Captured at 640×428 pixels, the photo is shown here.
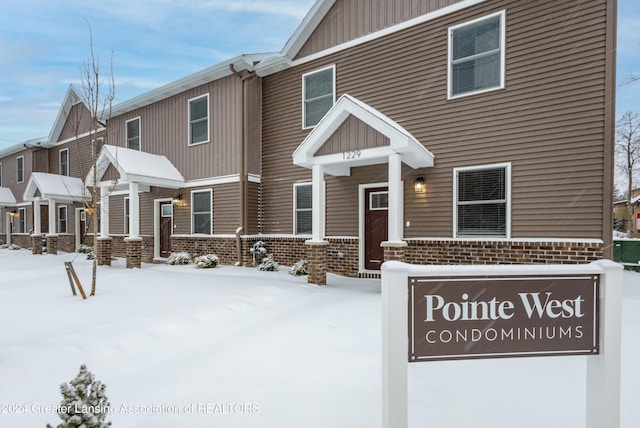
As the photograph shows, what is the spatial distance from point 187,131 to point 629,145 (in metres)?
29.7

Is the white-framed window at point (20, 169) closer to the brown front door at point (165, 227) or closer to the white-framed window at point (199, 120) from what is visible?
the brown front door at point (165, 227)

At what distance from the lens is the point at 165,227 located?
46.3 feet

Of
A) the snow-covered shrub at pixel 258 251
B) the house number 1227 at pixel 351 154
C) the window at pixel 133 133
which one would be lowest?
the snow-covered shrub at pixel 258 251

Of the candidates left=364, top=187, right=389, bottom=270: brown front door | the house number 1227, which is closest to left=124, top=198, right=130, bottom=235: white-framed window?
left=364, top=187, right=389, bottom=270: brown front door

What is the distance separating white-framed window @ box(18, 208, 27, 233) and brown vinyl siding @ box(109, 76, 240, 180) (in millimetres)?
12211

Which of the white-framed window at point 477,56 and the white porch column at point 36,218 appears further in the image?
the white porch column at point 36,218

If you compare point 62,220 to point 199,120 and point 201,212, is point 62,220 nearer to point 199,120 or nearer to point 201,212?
point 201,212

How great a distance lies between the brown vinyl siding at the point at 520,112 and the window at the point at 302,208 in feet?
4.29

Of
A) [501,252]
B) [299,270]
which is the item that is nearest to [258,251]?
[299,270]

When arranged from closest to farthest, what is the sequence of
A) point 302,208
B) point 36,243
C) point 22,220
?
point 302,208 → point 36,243 → point 22,220

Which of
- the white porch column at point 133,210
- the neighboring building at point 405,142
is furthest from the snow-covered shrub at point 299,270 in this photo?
the white porch column at point 133,210

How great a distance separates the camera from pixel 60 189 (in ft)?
54.4

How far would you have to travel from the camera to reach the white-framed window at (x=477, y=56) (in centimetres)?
784

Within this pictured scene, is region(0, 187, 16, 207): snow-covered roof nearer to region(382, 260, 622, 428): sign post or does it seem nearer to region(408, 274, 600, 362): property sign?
region(382, 260, 622, 428): sign post
